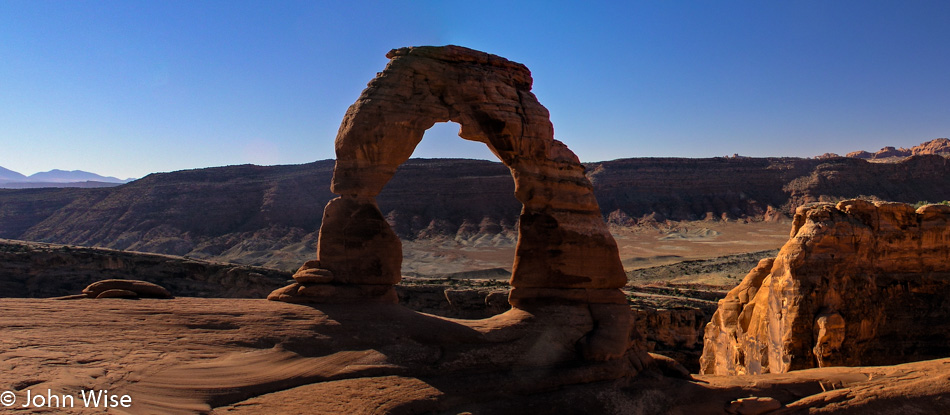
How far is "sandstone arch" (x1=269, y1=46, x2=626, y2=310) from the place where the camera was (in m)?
12.2

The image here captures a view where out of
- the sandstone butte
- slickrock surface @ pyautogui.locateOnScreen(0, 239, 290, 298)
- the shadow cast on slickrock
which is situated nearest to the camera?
the shadow cast on slickrock

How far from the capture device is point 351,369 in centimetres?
984

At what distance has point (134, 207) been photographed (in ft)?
254

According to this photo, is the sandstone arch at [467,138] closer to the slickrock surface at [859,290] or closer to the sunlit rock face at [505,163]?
the sunlit rock face at [505,163]

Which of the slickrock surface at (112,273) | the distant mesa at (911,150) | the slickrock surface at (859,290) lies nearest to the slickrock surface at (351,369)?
the slickrock surface at (859,290)

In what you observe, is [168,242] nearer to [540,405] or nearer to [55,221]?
[55,221]

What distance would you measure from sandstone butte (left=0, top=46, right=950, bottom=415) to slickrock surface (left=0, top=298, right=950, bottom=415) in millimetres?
29

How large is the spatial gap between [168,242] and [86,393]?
6915 cm

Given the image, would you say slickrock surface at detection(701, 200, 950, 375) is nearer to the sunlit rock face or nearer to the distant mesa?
the sunlit rock face

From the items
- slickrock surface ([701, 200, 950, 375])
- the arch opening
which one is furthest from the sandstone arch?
the arch opening

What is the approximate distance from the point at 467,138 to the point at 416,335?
14.7 feet

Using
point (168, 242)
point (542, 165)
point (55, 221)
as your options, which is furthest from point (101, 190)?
point (542, 165)

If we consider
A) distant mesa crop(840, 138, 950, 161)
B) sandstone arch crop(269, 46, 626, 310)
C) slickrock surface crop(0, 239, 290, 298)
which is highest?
distant mesa crop(840, 138, 950, 161)

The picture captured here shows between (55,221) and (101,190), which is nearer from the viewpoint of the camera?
(55,221)
